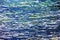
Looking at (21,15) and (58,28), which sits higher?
(21,15)

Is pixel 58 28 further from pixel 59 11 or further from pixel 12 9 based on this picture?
pixel 12 9

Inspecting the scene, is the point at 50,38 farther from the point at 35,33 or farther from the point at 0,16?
the point at 0,16

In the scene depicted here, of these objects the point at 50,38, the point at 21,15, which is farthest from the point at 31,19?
the point at 50,38

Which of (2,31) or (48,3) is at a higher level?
(48,3)

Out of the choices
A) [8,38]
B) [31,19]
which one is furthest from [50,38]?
[8,38]

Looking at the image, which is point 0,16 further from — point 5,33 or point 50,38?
point 50,38

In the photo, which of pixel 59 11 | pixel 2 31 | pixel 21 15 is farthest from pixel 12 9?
pixel 59 11

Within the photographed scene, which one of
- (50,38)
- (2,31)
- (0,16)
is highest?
(0,16)
